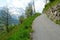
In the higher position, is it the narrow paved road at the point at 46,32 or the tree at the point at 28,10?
the narrow paved road at the point at 46,32

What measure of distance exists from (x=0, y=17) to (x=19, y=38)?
70198mm

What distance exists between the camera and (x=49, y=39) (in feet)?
56.4

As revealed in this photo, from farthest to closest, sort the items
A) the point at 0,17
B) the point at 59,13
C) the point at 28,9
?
1. the point at 28,9
2. the point at 0,17
3. the point at 59,13

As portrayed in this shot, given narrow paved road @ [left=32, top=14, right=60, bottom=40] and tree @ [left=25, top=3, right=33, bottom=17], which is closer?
narrow paved road @ [left=32, top=14, right=60, bottom=40]

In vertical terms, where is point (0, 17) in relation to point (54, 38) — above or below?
below

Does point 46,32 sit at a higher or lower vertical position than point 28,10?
higher

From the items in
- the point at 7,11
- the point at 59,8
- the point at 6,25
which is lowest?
the point at 6,25

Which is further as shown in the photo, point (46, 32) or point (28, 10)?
point (28, 10)

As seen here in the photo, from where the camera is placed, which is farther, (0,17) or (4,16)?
(0,17)

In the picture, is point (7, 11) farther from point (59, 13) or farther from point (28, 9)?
point (59, 13)

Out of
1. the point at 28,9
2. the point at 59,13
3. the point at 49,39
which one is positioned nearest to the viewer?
the point at 49,39

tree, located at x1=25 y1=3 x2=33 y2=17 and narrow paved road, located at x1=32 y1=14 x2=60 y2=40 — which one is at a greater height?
narrow paved road, located at x1=32 y1=14 x2=60 y2=40

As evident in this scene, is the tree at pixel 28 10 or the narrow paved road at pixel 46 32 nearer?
the narrow paved road at pixel 46 32

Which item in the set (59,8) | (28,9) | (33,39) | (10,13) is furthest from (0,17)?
(33,39)
